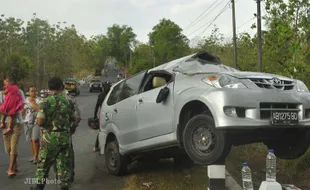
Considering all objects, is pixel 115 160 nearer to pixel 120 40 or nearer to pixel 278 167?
pixel 278 167

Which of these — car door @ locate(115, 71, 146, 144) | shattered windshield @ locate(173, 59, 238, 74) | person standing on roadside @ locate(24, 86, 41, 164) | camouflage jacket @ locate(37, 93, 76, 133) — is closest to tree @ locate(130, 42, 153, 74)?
person standing on roadside @ locate(24, 86, 41, 164)

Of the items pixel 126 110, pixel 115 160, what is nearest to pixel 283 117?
pixel 126 110

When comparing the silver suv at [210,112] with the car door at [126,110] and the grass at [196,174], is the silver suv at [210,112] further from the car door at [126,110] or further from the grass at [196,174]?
the grass at [196,174]

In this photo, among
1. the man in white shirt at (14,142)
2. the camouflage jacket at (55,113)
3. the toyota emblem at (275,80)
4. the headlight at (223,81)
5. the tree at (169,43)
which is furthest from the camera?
the tree at (169,43)

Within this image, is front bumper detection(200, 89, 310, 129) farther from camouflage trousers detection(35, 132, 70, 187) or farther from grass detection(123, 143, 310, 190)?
camouflage trousers detection(35, 132, 70, 187)

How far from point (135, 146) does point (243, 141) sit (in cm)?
194

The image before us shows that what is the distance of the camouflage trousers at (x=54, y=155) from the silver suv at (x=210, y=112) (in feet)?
4.30

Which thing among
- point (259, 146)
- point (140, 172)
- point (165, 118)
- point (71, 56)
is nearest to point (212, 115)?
point (165, 118)

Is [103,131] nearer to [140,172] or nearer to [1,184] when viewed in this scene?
[140,172]

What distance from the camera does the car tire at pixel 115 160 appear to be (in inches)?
245

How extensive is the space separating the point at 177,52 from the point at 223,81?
63678mm

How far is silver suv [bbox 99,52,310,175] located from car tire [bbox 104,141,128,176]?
11.8 inches

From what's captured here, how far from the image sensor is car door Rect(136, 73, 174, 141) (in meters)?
4.87

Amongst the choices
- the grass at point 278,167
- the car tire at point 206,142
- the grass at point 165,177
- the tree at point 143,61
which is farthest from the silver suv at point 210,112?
the tree at point 143,61
